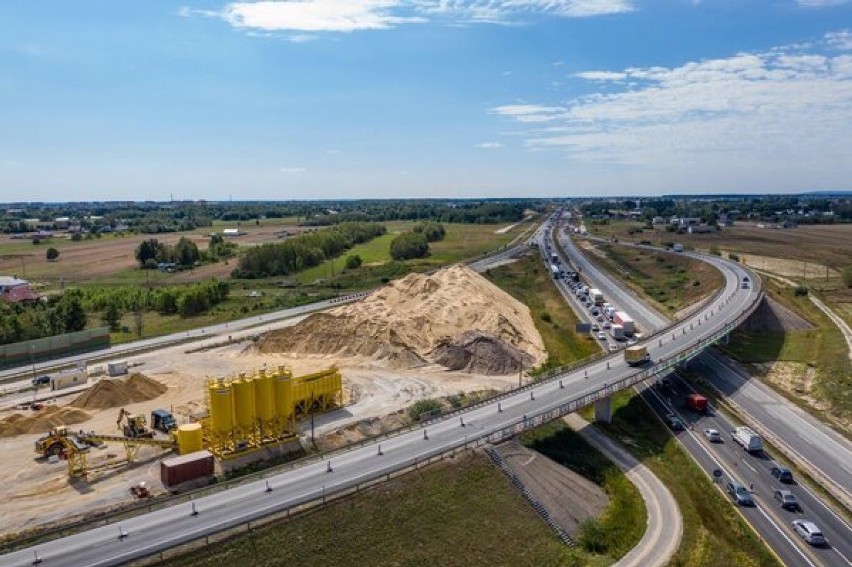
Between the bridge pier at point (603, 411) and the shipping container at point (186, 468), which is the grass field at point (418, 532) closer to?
the shipping container at point (186, 468)

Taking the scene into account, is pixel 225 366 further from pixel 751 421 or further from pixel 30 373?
pixel 751 421

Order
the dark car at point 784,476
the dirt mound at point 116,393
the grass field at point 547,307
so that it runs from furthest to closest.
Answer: the grass field at point 547,307
the dirt mound at point 116,393
the dark car at point 784,476

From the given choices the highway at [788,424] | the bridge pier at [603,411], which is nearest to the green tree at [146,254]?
the highway at [788,424]

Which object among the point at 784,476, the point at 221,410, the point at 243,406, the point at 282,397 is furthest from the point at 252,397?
the point at 784,476

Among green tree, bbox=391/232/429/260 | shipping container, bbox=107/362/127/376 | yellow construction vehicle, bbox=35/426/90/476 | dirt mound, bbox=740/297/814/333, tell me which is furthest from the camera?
green tree, bbox=391/232/429/260

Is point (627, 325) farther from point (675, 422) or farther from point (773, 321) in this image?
point (675, 422)

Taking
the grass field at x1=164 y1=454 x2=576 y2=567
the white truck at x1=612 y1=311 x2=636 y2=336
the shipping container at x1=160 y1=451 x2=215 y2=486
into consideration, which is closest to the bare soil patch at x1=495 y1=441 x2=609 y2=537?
the grass field at x1=164 y1=454 x2=576 y2=567

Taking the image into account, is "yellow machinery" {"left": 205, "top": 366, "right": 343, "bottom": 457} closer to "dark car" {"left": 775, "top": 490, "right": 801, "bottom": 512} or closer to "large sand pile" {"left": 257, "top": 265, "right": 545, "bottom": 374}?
"large sand pile" {"left": 257, "top": 265, "right": 545, "bottom": 374}
